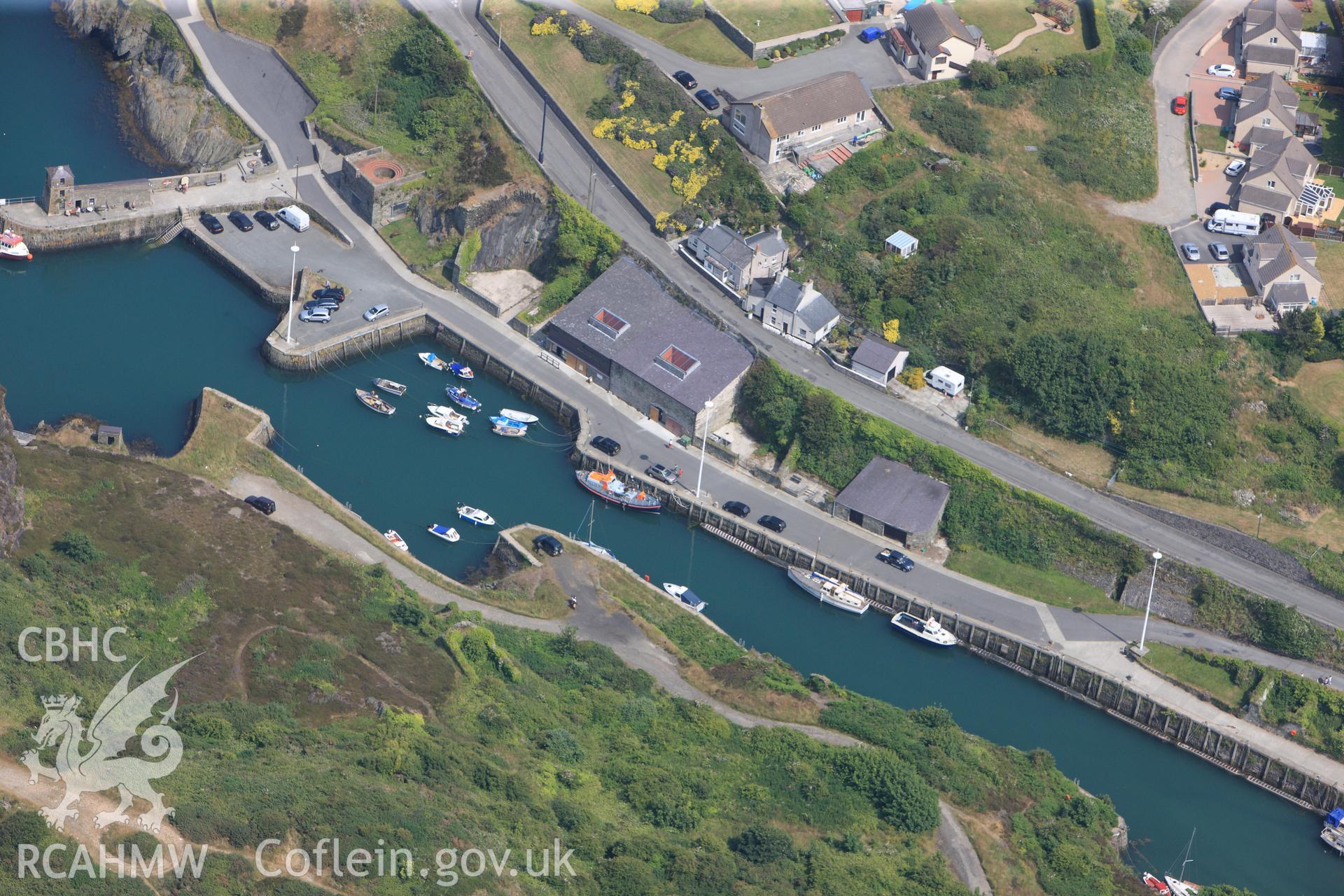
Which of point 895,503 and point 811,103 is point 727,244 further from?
point 895,503

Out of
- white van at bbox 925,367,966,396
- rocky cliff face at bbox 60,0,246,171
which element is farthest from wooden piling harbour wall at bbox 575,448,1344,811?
rocky cliff face at bbox 60,0,246,171

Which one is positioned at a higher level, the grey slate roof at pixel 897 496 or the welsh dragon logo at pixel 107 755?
the welsh dragon logo at pixel 107 755

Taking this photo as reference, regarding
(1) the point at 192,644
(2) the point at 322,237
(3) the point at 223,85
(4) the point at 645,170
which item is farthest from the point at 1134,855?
(3) the point at 223,85

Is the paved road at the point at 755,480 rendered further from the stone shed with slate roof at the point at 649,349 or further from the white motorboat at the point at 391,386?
the white motorboat at the point at 391,386

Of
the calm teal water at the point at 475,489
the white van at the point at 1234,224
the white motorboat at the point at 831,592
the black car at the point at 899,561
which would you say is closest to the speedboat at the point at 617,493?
the calm teal water at the point at 475,489

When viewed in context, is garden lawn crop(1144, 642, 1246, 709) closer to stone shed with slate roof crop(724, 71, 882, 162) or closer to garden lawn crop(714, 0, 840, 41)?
stone shed with slate roof crop(724, 71, 882, 162)
